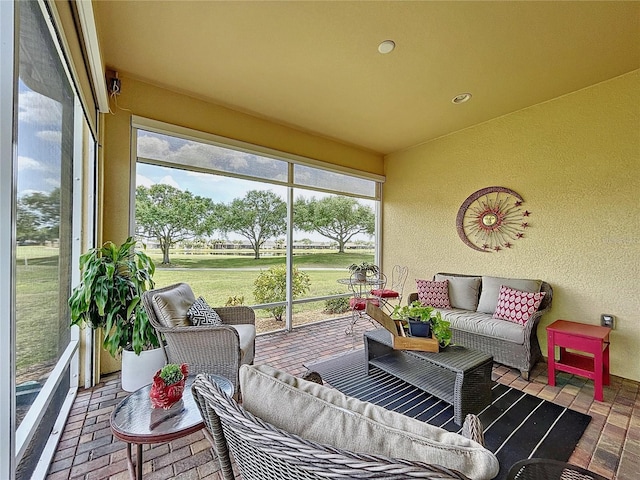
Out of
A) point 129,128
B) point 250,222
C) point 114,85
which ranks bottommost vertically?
point 250,222

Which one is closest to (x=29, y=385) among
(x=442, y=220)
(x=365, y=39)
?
(x=365, y=39)

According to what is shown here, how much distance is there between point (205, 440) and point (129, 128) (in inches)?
119

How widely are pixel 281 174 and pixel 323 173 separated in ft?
2.71

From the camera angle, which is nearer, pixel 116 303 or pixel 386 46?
pixel 116 303

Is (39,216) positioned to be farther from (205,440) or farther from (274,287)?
(274,287)

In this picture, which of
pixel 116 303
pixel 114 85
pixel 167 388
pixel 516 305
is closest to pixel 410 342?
pixel 516 305

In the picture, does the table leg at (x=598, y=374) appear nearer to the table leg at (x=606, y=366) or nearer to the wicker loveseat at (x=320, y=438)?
the table leg at (x=606, y=366)

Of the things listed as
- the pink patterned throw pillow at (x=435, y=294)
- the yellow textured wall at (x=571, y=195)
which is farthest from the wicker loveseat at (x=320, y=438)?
the yellow textured wall at (x=571, y=195)

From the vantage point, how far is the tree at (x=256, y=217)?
12.7ft

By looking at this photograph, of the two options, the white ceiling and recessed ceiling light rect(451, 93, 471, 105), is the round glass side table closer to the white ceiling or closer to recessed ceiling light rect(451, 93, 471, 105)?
the white ceiling

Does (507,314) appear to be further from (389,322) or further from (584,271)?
(389,322)

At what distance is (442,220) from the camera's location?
14.9ft

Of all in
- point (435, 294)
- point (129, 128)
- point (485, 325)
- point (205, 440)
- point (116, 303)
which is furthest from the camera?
point (435, 294)

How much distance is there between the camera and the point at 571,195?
3.29m
